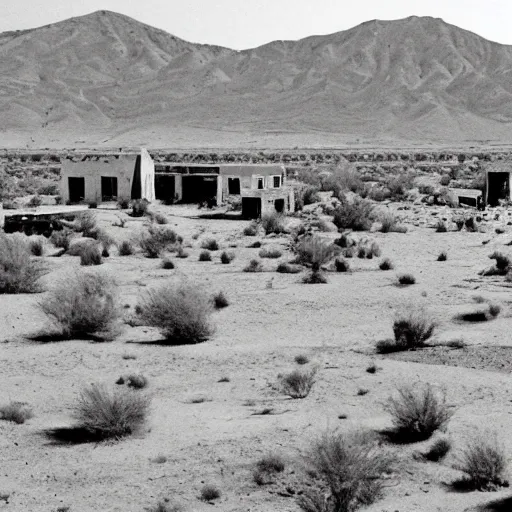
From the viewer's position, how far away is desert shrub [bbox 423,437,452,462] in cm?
1218

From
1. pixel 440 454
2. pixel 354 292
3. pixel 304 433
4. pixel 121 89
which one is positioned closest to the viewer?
pixel 440 454

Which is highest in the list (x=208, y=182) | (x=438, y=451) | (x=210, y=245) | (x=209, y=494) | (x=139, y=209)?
(x=208, y=182)

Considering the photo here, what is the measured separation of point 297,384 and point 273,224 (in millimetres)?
21453

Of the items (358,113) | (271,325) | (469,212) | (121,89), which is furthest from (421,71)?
(271,325)

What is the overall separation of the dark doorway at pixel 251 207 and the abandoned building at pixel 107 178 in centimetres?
677

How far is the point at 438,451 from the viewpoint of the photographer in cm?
1218

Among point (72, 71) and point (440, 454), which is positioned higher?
point (72, 71)

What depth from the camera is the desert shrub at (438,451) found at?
1218cm

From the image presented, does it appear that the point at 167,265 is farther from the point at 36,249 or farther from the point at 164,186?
the point at 164,186

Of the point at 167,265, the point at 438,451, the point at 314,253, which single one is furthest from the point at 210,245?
the point at 438,451

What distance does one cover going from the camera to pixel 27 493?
1140cm

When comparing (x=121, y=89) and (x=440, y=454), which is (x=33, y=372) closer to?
(x=440, y=454)

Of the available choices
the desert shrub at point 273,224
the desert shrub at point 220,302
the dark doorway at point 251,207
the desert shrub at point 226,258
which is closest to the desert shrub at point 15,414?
the desert shrub at point 220,302

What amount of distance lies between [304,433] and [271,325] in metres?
7.03
